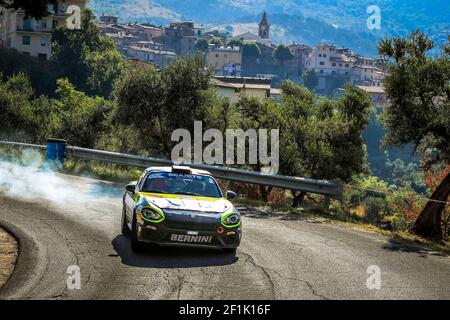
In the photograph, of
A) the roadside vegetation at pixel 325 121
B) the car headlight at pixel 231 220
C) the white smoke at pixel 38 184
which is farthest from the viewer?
the white smoke at pixel 38 184

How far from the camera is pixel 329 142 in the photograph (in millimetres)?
26547

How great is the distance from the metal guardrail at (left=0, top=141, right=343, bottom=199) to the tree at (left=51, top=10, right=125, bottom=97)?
86.1 meters

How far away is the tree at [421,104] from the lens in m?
16.9

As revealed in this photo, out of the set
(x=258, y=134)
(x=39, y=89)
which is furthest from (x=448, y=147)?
(x=39, y=89)

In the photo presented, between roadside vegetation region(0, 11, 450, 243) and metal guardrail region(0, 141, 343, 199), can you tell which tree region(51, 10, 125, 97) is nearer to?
roadside vegetation region(0, 11, 450, 243)

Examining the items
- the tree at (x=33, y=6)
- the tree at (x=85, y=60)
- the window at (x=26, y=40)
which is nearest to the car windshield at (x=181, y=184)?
the tree at (x=33, y=6)

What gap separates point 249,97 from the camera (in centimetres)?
2966

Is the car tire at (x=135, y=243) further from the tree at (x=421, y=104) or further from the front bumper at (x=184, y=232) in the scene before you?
the tree at (x=421, y=104)

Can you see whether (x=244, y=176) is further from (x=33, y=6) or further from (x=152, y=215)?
(x=33, y=6)

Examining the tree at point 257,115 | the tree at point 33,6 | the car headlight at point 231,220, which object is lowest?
the car headlight at point 231,220

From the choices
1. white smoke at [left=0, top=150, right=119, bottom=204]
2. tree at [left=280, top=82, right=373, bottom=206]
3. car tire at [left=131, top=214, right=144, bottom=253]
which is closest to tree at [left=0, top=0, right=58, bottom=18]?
car tire at [left=131, top=214, right=144, bottom=253]

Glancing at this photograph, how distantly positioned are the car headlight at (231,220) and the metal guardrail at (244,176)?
7172mm
